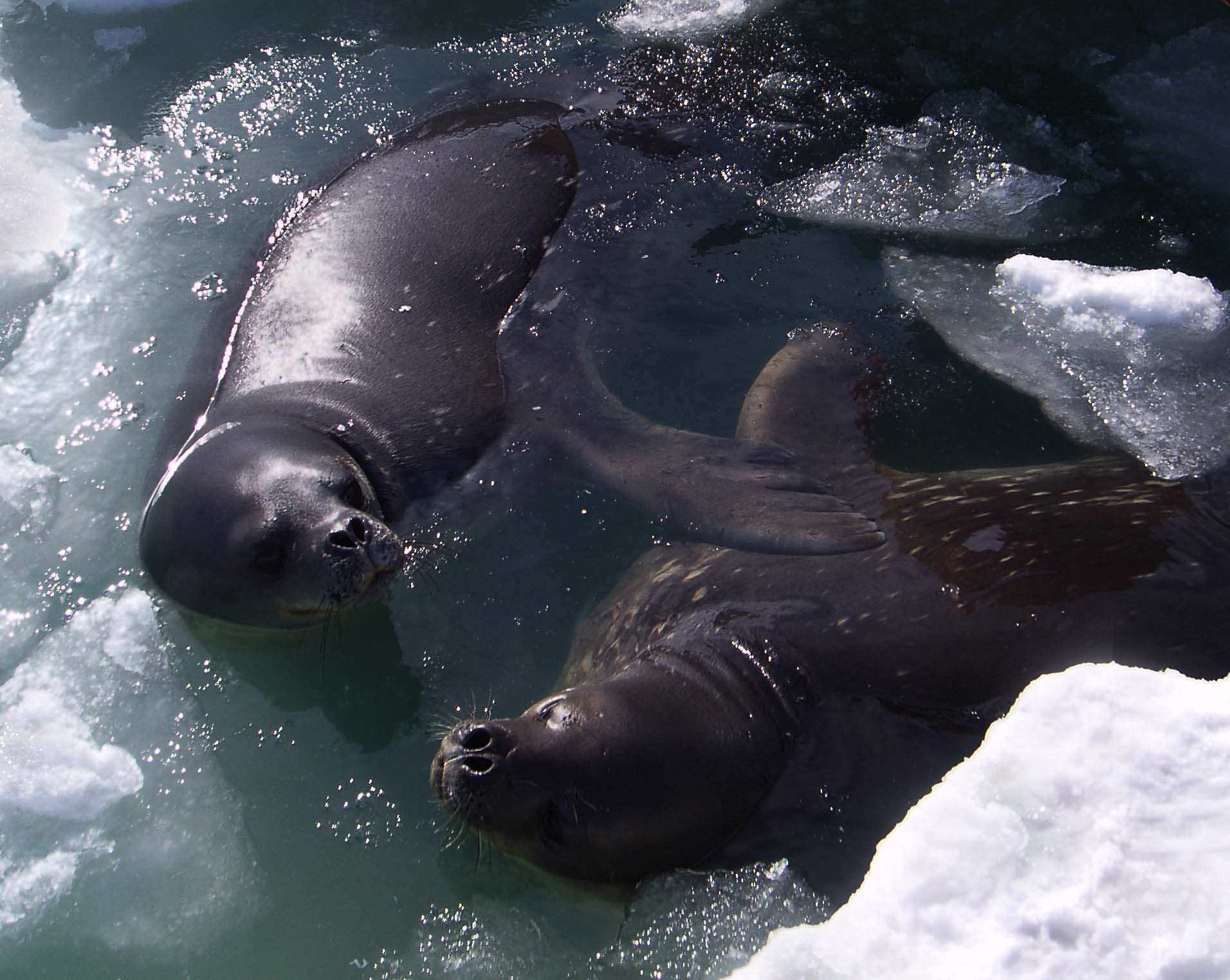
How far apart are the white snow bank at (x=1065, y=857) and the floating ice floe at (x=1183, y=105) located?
145 inches

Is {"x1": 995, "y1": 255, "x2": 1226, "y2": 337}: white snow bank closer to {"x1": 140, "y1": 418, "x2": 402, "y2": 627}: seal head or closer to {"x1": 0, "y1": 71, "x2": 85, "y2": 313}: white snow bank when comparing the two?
{"x1": 140, "y1": 418, "x2": 402, "y2": 627}: seal head

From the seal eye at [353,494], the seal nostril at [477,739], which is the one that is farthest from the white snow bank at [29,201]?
the seal nostril at [477,739]

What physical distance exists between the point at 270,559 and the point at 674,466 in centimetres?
149

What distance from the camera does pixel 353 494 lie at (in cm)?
422

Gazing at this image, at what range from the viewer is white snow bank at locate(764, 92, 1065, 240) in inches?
213

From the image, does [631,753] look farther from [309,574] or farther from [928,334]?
[928,334]

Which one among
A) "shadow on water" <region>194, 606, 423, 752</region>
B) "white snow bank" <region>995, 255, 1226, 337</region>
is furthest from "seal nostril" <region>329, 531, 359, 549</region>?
"white snow bank" <region>995, 255, 1226, 337</region>

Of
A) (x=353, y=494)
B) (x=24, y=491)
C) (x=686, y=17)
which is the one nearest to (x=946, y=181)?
(x=686, y=17)

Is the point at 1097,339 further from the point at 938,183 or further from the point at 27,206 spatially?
the point at 27,206

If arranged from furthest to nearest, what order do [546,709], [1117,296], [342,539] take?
[1117,296]
[342,539]
[546,709]

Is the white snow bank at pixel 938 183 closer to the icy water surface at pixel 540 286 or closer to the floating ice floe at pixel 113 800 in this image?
the icy water surface at pixel 540 286

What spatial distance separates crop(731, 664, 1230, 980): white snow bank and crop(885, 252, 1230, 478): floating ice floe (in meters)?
1.99

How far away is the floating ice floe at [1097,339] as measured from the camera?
4.59m

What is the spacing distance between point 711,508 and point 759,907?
4.89 ft
